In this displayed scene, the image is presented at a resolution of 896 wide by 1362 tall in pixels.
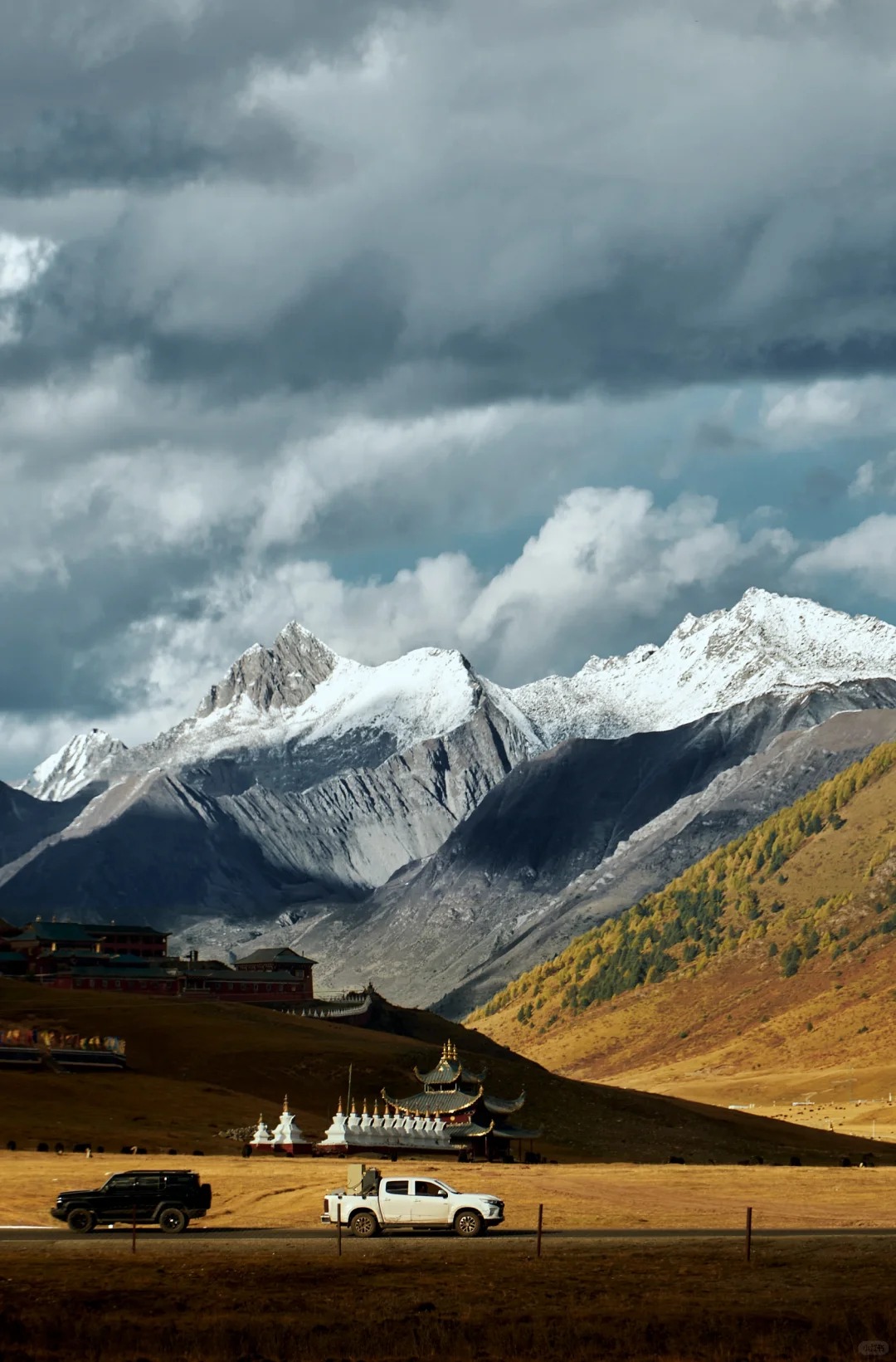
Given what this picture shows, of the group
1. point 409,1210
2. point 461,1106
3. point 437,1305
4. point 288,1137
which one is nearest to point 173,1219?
point 409,1210

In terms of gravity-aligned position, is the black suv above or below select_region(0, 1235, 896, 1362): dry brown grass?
above

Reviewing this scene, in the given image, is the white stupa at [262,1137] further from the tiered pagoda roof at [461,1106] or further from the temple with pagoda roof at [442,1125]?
the tiered pagoda roof at [461,1106]

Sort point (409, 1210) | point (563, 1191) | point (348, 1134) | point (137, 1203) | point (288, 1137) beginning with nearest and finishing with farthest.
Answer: point (409, 1210) < point (137, 1203) < point (563, 1191) < point (348, 1134) < point (288, 1137)

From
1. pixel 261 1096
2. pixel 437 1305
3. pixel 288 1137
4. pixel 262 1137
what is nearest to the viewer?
pixel 437 1305

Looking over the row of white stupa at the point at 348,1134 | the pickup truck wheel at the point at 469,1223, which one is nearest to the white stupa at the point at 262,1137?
the row of white stupa at the point at 348,1134

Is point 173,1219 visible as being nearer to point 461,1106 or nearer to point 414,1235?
point 414,1235

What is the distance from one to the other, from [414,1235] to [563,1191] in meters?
26.3

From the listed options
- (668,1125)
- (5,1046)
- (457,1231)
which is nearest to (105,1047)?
(5,1046)

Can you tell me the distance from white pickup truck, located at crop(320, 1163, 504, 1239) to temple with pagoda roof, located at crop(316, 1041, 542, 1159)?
51.3m

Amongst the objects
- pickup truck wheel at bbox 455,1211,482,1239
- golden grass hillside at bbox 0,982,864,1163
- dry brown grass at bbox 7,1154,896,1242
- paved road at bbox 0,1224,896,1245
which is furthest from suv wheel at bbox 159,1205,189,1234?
golden grass hillside at bbox 0,982,864,1163

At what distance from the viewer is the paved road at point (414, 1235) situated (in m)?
71.2

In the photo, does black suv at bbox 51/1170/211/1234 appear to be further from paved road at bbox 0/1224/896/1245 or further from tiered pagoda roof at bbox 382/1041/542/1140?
tiered pagoda roof at bbox 382/1041/542/1140

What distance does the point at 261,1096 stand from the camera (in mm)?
163375

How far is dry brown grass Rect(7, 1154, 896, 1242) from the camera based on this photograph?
273ft
